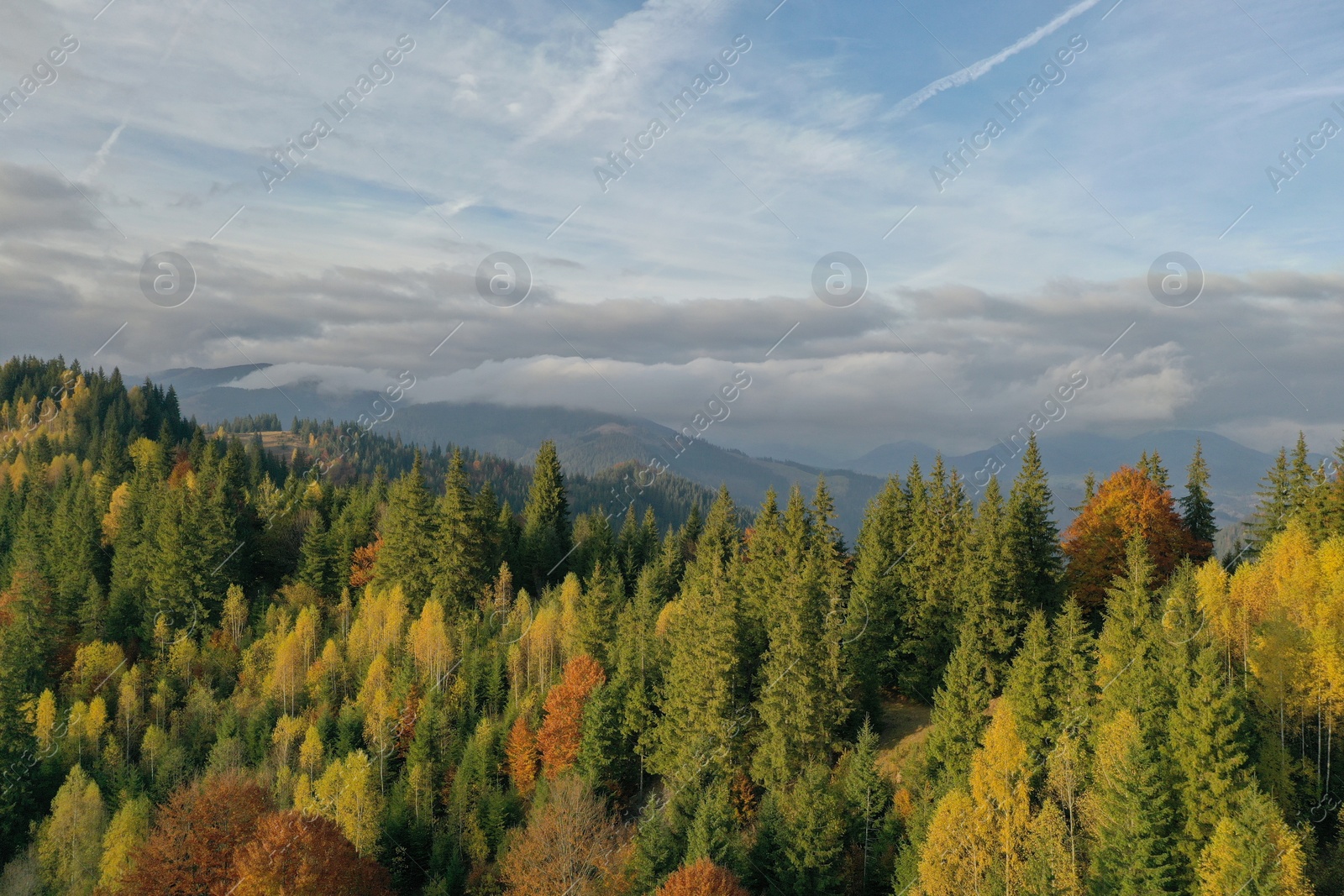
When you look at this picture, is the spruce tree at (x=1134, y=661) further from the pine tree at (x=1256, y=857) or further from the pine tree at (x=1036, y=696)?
the pine tree at (x=1256, y=857)

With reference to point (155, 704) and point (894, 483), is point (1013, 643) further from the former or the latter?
point (155, 704)

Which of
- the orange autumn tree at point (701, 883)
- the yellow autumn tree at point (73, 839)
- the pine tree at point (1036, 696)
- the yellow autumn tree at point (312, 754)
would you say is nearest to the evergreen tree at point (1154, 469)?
the pine tree at point (1036, 696)

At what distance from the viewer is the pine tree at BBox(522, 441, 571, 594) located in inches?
3765

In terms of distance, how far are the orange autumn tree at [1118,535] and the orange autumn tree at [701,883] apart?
35.7 m

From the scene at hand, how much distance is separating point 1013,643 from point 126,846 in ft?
206

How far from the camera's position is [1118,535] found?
69562 mm

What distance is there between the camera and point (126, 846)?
6519cm

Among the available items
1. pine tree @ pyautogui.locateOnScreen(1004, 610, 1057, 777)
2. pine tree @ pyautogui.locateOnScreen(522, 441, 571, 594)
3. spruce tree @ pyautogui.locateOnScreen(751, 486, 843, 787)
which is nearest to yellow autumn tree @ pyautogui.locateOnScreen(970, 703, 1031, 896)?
pine tree @ pyautogui.locateOnScreen(1004, 610, 1057, 777)

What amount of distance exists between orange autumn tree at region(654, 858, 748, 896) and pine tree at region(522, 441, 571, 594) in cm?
5297

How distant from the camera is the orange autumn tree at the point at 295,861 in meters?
45.8

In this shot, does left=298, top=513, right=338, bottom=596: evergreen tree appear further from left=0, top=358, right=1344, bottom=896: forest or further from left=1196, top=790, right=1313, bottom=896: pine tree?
left=1196, top=790, right=1313, bottom=896: pine tree

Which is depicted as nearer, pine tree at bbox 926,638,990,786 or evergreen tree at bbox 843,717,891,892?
evergreen tree at bbox 843,717,891,892

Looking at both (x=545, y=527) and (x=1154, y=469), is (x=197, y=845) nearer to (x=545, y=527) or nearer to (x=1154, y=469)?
(x=545, y=527)

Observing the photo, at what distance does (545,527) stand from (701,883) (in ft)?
190
